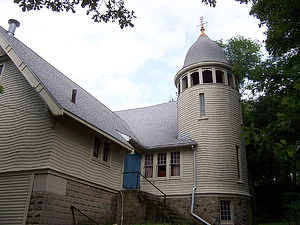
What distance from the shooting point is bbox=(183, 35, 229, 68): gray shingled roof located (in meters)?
16.8

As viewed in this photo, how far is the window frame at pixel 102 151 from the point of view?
Answer: 11.9 meters

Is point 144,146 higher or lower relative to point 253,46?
lower

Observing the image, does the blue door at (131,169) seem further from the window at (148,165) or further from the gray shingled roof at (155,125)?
the gray shingled roof at (155,125)

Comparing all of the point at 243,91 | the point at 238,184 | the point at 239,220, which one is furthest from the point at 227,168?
the point at 243,91

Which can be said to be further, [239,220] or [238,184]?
[238,184]

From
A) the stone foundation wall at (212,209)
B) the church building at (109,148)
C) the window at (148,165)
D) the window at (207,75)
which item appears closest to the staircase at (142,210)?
the church building at (109,148)

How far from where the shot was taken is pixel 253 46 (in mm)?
25562

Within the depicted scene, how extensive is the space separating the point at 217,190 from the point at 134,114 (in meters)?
9.49

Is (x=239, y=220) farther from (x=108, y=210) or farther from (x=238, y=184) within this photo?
(x=108, y=210)

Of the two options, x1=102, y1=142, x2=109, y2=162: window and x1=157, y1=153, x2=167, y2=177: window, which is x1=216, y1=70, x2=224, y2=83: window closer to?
x1=157, y1=153, x2=167, y2=177: window

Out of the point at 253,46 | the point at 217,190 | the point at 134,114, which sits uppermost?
the point at 253,46

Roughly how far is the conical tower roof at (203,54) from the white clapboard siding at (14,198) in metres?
11.6

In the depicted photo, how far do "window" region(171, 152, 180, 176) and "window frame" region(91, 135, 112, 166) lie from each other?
13.4 ft

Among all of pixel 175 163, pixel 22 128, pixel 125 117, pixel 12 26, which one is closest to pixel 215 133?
pixel 175 163
